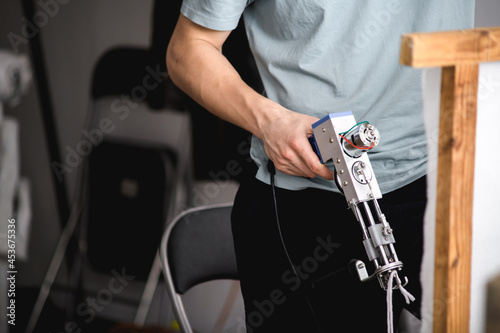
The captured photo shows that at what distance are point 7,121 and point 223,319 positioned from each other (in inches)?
48.6

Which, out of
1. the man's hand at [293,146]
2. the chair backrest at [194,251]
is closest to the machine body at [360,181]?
the man's hand at [293,146]

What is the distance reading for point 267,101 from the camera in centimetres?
73

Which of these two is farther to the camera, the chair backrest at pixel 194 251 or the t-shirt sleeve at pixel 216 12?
the chair backrest at pixel 194 251

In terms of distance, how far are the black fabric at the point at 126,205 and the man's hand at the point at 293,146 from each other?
4.44ft

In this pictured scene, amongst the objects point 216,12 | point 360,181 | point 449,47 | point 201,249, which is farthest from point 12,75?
point 449,47

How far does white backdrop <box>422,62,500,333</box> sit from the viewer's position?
1.56ft

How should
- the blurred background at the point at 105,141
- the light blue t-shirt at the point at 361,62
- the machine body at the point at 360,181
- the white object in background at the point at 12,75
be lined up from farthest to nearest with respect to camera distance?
the white object in background at the point at 12,75, the blurred background at the point at 105,141, the light blue t-shirt at the point at 361,62, the machine body at the point at 360,181

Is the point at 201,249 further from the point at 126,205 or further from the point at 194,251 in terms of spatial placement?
the point at 126,205

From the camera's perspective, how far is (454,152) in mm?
458

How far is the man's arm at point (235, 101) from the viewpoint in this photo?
68 cm

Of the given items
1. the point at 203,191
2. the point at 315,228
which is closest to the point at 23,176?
the point at 203,191

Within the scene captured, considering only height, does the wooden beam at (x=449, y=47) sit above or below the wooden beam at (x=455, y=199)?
above

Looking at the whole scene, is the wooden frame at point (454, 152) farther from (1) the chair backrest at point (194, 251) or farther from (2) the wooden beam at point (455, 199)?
(1) the chair backrest at point (194, 251)

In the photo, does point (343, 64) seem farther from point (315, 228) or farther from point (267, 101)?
point (315, 228)
